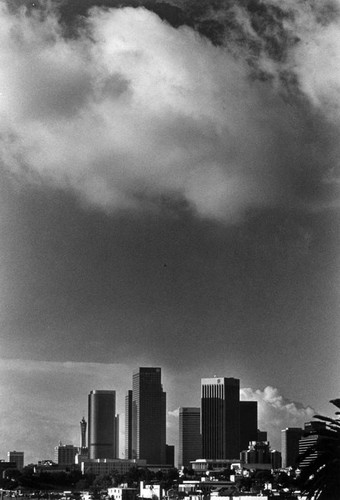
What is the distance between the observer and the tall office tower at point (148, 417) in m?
75.9

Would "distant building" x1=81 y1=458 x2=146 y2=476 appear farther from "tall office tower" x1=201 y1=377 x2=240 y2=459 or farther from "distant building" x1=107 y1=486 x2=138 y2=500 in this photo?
"distant building" x1=107 y1=486 x2=138 y2=500

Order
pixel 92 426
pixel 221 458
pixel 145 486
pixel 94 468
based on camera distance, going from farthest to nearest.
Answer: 1. pixel 92 426
2. pixel 221 458
3. pixel 94 468
4. pixel 145 486

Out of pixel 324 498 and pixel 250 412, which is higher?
pixel 250 412

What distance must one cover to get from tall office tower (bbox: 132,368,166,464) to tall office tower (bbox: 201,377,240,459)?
3.33 m

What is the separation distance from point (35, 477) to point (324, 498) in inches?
1687

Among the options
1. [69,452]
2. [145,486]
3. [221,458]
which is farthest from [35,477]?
[69,452]

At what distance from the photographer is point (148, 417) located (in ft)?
250

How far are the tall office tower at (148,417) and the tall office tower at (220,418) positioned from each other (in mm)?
3332

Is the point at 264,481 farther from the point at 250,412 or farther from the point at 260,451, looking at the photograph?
the point at 250,412

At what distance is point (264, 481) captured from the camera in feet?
154

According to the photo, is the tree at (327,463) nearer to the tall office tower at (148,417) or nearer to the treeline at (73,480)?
the treeline at (73,480)

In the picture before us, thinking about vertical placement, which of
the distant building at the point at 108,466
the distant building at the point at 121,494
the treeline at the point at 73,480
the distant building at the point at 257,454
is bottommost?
the distant building at the point at 121,494

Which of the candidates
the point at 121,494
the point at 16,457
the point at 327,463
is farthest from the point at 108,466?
the point at 327,463

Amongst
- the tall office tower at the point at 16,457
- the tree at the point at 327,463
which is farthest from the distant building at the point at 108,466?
the tree at the point at 327,463
